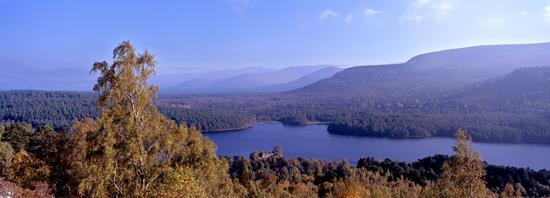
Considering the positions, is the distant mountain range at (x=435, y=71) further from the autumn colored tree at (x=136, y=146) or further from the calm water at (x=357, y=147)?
the autumn colored tree at (x=136, y=146)

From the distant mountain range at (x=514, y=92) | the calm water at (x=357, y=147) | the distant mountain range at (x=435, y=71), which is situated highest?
the distant mountain range at (x=435, y=71)

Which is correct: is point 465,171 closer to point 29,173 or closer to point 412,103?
point 29,173

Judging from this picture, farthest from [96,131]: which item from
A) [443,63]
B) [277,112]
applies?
[443,63]

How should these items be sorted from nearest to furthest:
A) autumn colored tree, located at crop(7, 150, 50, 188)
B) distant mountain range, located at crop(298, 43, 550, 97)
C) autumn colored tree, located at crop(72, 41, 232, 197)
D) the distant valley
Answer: autumn colored tree, located at crop(72, 41, 232, 197) → autumn colored tree, located at crop(7, 150, 50, 188) → the distant valley → distant mountain range, located at crop(298, 43, 550, 97)

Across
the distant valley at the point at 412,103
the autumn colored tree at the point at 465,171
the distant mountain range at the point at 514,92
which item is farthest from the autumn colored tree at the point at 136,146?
the distant mountain range at the point at 514,92

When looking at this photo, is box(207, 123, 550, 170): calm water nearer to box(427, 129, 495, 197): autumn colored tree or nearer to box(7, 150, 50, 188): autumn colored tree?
box(7, 150, 50, 188): autumn colored tree

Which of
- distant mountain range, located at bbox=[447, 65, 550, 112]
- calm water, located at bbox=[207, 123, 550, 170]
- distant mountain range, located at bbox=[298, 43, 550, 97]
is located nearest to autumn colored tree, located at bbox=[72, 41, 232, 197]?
calm water, located at bbox=[207, 123, 550, 170]

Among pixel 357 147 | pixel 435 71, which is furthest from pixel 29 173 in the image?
pixel 435 71

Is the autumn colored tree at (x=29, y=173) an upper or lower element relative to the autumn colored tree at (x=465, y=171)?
lower
